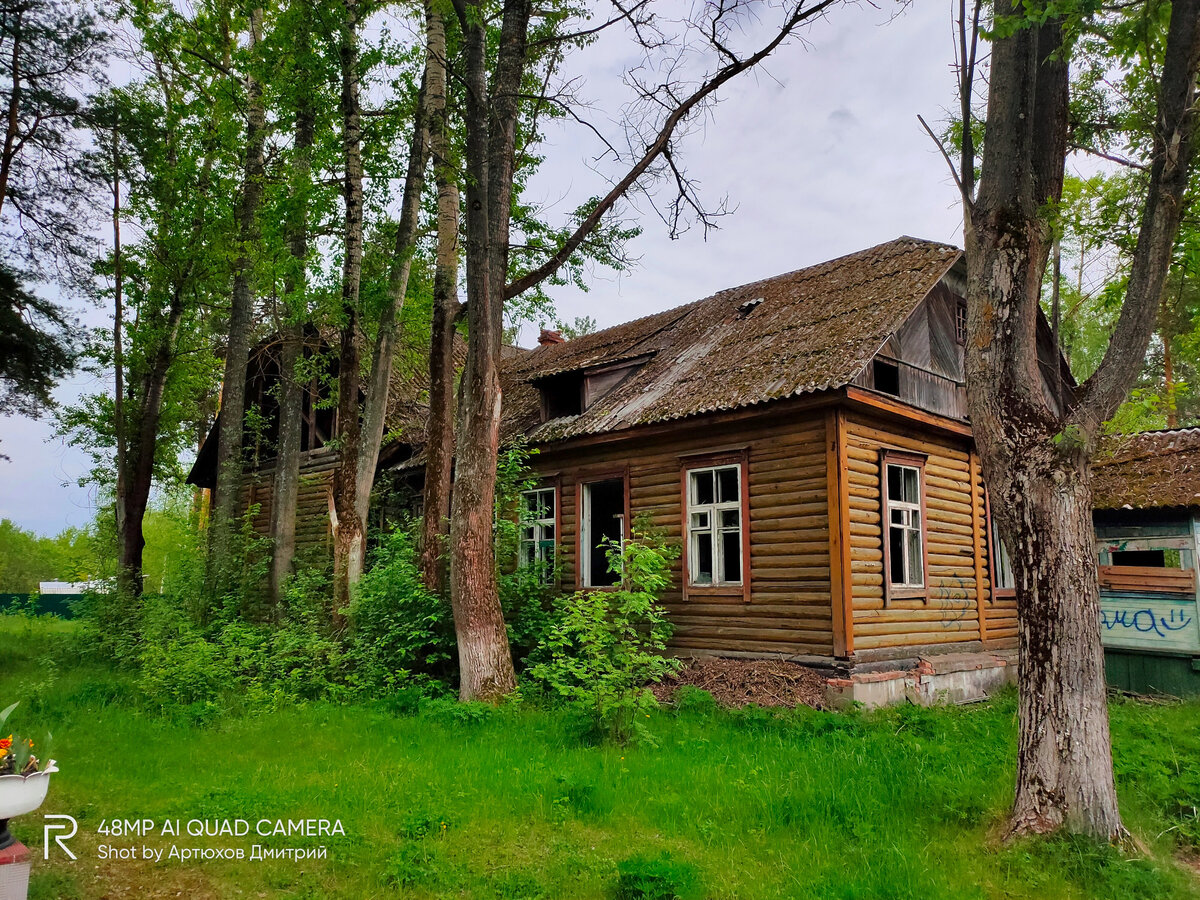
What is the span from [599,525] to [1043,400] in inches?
420

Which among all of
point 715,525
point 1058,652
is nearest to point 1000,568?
point 715,525

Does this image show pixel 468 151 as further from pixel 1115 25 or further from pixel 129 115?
pixel 129 115

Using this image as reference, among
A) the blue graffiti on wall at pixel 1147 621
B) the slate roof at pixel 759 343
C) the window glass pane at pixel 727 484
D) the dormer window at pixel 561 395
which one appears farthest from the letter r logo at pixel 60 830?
the blue graffiti on wall at pixel 1147 621

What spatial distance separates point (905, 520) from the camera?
40.1ft

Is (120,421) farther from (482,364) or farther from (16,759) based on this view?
(16,759)

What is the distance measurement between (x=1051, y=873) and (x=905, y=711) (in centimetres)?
492

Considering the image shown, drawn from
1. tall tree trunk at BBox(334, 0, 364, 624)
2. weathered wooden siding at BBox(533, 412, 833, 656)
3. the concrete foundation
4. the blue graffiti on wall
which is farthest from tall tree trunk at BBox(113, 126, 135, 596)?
the blue graffiti on wall

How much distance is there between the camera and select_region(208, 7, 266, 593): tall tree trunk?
A: 1694 cm

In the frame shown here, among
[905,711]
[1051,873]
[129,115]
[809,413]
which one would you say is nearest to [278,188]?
[129,115]

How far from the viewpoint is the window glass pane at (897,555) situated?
12219 millimetres

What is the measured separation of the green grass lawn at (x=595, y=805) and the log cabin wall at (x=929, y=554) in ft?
6.45

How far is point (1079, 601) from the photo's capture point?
17.5 feet

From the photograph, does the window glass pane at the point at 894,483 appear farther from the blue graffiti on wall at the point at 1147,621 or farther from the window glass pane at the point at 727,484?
the blue graffiti on wall at the point at 1147,621

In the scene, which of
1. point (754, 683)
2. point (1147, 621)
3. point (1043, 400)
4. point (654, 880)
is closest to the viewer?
point (654, 880)
